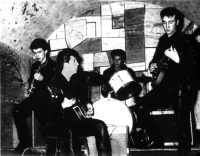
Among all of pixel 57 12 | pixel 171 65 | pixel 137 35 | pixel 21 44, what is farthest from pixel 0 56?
pixel 171 65

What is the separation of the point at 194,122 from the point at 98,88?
185cm

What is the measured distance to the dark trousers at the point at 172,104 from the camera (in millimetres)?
6102

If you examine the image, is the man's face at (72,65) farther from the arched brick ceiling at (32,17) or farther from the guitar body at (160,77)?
the guitar body at (160,77)

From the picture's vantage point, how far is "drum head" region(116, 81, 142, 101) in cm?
632

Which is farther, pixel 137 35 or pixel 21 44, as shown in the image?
pixel 21 44

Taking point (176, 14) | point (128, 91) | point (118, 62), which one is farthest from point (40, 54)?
point (176, 14)

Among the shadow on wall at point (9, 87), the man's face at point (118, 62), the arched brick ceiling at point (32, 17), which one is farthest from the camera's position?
the shadow on wall at point (9, 87)

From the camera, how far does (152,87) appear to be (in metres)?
6.39

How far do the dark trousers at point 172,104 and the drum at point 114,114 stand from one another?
9.5 inches

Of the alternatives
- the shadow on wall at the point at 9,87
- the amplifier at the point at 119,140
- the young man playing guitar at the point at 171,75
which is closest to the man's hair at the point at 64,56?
the shadow on wall at the point at 9,87

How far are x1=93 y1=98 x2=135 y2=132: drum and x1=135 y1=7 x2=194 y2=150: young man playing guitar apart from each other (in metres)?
0.27

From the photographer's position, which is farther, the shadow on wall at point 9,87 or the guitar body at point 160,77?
the shadow on wall at point 9,87

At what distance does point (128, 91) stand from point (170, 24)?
4.71ft

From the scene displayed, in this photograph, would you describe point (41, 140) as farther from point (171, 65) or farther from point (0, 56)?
point (171, 65)
